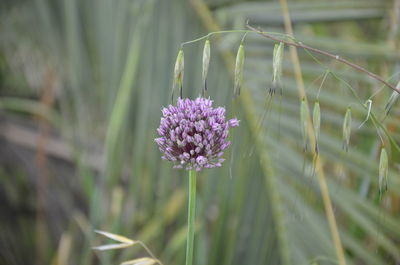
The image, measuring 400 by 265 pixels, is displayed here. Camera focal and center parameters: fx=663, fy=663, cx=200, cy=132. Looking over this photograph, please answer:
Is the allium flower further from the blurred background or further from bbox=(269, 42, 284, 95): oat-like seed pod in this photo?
the blurred background

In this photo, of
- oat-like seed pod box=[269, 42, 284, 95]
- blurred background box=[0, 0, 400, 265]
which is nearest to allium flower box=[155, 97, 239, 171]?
oat-like seed pod box=[269, 42, 284, 95]

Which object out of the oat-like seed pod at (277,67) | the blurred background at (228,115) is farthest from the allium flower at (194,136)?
the blurred background at (228,115)

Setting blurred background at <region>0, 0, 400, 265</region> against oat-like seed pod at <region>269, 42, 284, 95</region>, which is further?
blurred background at <region>0, 0, 400, 265</region>

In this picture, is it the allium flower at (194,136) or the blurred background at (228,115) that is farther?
the blurred background at (228,115)

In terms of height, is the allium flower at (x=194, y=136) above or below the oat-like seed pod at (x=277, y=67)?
below

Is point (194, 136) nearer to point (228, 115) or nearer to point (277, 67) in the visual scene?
point (277, 67)

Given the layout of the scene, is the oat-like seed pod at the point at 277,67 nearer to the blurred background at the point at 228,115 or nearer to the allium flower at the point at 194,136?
the allium flower at the point at 194,136

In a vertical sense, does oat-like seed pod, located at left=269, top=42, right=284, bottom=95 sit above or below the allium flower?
above

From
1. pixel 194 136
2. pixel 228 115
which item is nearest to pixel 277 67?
pixel 194 136
